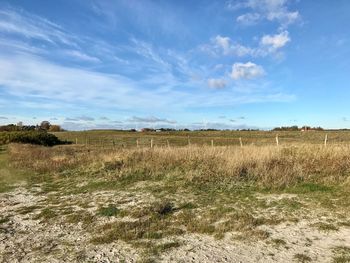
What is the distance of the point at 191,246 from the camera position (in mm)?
7473

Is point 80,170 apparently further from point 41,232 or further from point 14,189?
point 41,232

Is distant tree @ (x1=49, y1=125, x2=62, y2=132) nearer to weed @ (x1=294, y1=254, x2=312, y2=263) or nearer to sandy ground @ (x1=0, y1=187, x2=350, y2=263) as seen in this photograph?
sandy ground @ (x1=0, y1=187, x2=350, y2=263)

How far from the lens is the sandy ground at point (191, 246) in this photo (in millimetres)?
6852

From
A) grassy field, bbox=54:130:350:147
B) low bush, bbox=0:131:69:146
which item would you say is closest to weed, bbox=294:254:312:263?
grassy field, bbox=54:130:350:147

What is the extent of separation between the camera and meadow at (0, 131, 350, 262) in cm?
726

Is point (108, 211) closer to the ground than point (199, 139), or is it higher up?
closer to the ground

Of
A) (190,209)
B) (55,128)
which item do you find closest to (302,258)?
(190,209)

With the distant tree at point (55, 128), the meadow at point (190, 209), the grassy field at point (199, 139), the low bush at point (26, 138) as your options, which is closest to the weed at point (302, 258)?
the meadow at point (190, 209)

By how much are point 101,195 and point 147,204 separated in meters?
2.61

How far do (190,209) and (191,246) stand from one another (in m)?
2.97

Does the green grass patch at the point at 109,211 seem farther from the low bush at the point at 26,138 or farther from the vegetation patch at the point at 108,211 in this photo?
the low bush at the point at 26,138

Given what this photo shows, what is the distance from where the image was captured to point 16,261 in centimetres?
697

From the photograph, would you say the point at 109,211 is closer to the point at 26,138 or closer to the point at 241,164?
the point at 241,164

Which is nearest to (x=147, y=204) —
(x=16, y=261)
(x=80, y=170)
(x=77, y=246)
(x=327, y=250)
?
(x=77, y=246)
